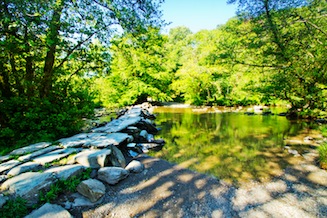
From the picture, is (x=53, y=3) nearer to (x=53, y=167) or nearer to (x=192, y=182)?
(x=53, y=167)

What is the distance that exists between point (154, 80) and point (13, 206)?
14.3m

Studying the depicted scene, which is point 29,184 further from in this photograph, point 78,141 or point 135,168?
point 78,141

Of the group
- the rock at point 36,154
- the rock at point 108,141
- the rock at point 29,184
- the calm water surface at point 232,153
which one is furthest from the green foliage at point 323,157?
the rock at point 36,154

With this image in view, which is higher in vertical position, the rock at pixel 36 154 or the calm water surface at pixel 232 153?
the rock at pixel 36 154

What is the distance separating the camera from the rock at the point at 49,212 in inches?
63.6

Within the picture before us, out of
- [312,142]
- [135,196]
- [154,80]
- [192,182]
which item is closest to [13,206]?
[135,196]

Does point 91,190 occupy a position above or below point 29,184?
below

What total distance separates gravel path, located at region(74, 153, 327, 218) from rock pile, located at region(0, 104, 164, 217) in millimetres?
188

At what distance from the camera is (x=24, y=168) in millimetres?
2273

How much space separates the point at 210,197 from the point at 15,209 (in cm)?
207

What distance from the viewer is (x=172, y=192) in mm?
2281

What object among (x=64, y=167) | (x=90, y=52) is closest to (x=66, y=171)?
(x=64, y=167)

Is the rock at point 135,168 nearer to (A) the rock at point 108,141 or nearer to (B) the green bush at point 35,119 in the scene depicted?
(A) the rock at point 108,141

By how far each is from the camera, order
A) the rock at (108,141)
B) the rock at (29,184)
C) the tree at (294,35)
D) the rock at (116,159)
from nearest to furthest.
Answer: the rock at (29,184)
the rock at (116,159)
the rock at (108,141)
the tree at (294,35)
